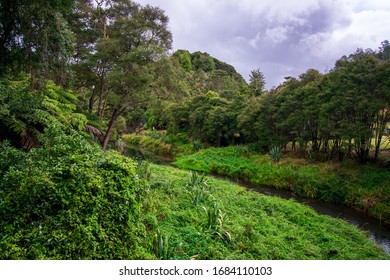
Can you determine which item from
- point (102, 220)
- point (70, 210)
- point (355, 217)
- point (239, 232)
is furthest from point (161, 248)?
point (355, 217)

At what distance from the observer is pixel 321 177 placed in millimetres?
17844

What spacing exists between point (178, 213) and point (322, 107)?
14975mm

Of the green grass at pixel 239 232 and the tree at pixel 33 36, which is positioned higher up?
the tree at pixel 33 36

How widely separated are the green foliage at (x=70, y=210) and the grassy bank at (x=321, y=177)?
1302cm

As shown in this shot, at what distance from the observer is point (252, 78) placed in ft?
153

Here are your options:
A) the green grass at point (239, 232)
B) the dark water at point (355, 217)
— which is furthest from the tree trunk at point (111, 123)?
the dark water at point (355, 217)

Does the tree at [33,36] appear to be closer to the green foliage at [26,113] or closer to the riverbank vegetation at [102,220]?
the green foliage at [26,113]

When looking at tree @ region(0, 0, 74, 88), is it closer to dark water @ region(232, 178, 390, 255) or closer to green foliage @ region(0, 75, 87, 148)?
green foliage @ region(0, 75, 87, 148)

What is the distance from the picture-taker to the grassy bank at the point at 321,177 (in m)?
14.5

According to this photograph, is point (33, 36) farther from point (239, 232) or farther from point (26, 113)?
point (239, 232)

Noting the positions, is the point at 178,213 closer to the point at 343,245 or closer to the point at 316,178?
the point at 343,245

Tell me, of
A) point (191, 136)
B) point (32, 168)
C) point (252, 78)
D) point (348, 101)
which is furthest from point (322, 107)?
point (252, 78)

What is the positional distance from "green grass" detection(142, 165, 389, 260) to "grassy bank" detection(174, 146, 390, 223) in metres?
4.49

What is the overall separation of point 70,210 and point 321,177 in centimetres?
1721
